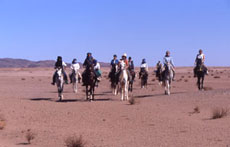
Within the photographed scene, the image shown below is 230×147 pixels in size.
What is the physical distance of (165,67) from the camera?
26.3m

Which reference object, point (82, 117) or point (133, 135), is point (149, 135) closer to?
point (133, 135)

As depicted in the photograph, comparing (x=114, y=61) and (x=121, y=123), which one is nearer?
(x=121, y=123)

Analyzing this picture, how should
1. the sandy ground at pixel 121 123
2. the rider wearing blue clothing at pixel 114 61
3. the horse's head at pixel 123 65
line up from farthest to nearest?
the rider wearing blue clothing at pixel 114 61 < the horse's head at pixel 123 65 < the sandy ground at pixel 121 123

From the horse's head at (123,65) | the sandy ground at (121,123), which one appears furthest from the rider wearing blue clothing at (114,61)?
the sandy ground at (121,123)

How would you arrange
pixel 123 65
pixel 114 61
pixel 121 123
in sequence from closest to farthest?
1. pixel 121 123
2. pixel 123 65
3. pixel 114 61

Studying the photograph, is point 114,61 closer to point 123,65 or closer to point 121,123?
point 123,65

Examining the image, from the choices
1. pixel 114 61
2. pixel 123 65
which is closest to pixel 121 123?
pixel 123 65

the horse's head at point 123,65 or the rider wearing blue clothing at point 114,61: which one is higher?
the rider wearing blue clothing at point 114,61

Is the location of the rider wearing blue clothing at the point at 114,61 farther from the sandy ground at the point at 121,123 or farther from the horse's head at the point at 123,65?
the sandy ground at the point at 121,123

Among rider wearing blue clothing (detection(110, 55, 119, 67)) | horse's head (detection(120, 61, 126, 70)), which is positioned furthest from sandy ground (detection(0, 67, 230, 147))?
rider wearing blue clothing (detection(110, 55, 119, 67))

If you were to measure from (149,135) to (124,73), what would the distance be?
10541mm

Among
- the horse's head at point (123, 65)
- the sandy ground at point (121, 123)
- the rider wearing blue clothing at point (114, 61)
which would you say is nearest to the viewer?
the sandy ground at point (121, 123)

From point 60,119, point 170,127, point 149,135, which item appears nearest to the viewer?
point 149,135

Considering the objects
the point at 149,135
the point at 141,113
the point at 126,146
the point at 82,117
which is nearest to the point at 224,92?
the point at 141,113
